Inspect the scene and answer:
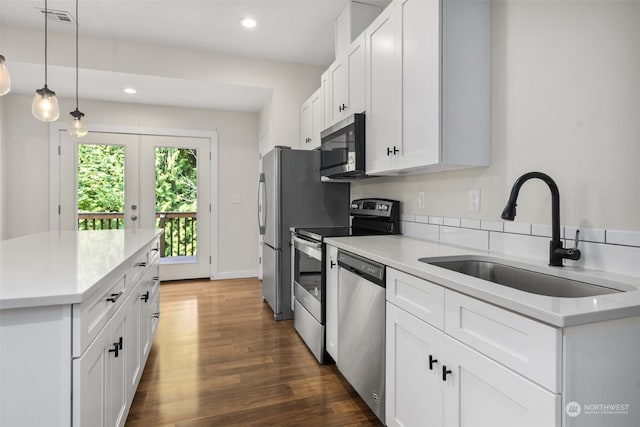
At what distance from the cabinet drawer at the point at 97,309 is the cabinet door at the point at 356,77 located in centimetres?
185

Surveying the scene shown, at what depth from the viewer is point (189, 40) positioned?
140 inches

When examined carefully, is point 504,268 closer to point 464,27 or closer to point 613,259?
point 613,259

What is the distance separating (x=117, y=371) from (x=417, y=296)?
1.31 meters

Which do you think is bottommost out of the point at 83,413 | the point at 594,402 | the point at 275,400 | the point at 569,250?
the point at 275,400

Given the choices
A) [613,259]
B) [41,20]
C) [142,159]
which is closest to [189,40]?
[41,20]

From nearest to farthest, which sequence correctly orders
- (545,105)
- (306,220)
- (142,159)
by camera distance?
(545,105) < (306,220) < (142,159)

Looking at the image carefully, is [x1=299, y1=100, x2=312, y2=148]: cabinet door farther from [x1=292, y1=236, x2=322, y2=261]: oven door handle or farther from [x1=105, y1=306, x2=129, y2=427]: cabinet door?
[x1=105, y1=306, x2=129, y2=427]: cabinet door

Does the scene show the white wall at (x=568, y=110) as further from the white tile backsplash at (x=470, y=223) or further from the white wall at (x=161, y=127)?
the white wall at (x=161, y=127)

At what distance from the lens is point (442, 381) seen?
125 cm

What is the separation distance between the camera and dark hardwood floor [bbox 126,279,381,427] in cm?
184

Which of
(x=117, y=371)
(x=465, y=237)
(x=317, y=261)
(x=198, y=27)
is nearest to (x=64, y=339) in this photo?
(x=117, y=371)

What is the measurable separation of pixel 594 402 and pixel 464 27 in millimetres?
1679

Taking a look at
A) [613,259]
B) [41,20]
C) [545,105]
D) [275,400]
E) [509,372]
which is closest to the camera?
[509,372]

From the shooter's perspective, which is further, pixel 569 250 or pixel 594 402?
pixel 569 250
